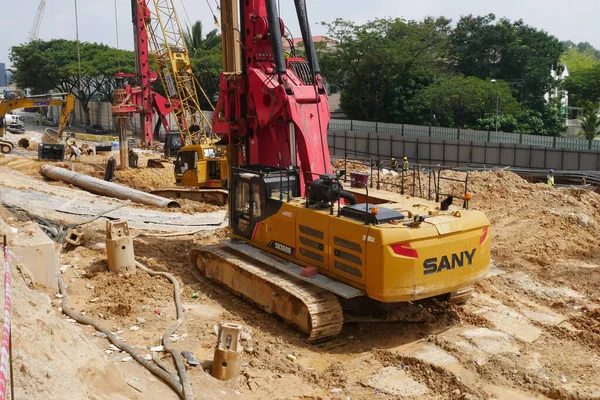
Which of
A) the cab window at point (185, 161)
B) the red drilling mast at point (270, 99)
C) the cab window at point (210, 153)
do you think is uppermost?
the red drilling mast at point (270, 99)

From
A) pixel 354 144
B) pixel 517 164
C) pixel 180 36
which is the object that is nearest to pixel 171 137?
pixel 180 36

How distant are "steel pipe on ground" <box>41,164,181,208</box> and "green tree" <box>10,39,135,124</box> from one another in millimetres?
40376

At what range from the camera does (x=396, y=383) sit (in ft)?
29.8

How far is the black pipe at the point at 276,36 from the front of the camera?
12276mm

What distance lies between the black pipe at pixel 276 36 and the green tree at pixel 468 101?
32.9 meters

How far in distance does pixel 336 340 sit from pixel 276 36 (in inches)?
231

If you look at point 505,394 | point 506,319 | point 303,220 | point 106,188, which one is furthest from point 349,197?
point 106,188

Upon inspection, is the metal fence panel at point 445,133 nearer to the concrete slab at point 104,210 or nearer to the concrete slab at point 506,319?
the concrete slab at point 104,210

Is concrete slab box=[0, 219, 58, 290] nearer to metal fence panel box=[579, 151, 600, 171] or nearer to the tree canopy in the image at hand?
metal fence panel box=[579, 151, 600, 171]

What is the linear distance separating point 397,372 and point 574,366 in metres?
2.67

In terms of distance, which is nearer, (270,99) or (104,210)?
(270,99)

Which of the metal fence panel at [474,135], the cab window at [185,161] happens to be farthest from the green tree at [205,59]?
the cab window at [185,161]

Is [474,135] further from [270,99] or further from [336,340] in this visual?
[336,340]

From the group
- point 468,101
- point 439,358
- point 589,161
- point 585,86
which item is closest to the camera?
point 439,358
